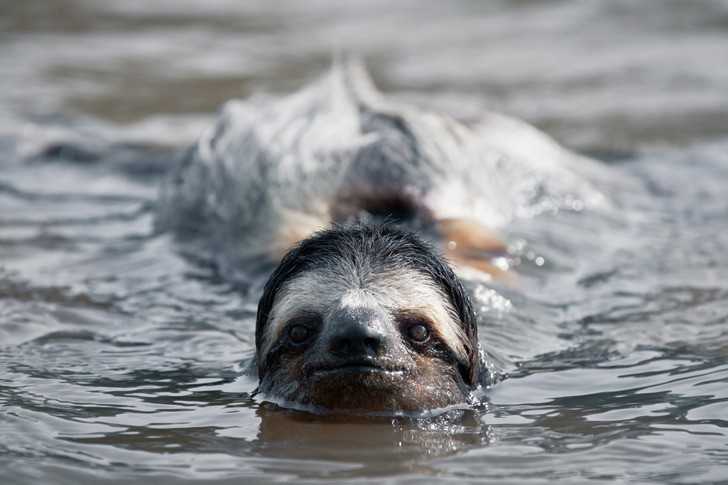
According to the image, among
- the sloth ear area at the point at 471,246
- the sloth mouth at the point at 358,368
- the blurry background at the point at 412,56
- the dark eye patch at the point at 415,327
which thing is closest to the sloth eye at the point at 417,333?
the dark eye patch at the point at 415,327

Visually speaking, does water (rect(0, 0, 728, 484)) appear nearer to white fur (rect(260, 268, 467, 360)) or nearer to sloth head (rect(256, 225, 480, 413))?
sloth head (rect(256, 225, 480, 413))

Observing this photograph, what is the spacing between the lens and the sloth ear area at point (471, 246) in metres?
7.80

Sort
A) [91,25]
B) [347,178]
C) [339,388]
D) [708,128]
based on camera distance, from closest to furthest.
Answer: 1. [339,388]
2. [347,178]
3. [708,128]
4. [91,25]

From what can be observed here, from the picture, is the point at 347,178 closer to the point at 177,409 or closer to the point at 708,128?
the point at 177,409

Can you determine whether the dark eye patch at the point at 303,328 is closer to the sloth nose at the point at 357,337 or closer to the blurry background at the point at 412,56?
the sloth nose at the point at 357,337

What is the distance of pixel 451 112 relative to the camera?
1117 cm

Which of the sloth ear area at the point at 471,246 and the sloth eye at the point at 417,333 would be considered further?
the sloth ear area at the point at 471,246

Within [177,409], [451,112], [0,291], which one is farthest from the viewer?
[451,112]

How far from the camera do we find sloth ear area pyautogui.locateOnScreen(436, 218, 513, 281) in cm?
780

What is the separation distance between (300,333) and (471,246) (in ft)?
9.69

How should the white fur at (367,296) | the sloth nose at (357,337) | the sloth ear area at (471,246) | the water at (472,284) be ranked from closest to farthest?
the water at (472,284)
the sloth nose at (357,337)
the white fur at (367,296)
the sloth ear area at (471,246)

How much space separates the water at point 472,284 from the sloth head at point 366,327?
0.48 feet

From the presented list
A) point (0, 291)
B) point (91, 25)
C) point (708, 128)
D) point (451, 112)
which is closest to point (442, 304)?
point (0, 291)

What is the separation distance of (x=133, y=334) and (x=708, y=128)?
7485mm
